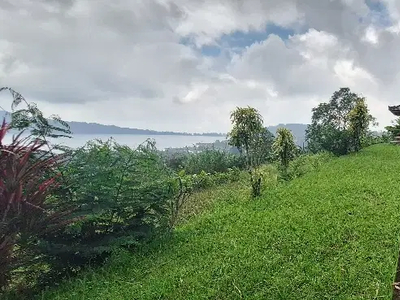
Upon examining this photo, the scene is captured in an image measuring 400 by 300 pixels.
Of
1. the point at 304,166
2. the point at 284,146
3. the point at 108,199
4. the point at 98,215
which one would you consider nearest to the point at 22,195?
the point at 98,215

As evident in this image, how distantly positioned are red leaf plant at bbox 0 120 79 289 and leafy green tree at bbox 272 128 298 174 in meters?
7.75

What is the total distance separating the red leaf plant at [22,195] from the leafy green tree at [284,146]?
305 inches

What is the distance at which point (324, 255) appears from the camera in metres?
4.35

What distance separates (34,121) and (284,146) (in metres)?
7.58

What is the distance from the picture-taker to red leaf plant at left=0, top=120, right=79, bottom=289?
3.52 metres

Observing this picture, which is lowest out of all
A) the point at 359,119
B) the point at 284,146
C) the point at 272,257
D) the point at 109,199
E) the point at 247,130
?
the point at 272,257

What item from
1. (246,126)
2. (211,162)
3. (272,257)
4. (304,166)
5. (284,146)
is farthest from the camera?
(211,162)

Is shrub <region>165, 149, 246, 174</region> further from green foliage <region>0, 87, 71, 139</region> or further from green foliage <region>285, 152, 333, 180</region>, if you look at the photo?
green foliage <region>0, 87, 71, 139</region>

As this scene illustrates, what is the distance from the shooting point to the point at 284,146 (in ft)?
36.4

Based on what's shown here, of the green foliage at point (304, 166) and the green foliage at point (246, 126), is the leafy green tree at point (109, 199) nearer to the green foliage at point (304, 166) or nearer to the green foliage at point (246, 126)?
the green foliage at point (246, 126)

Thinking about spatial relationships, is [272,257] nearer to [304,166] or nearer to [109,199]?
[109,199]

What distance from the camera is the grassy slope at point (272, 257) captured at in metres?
3.78

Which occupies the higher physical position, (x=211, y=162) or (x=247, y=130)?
(x=247, y=130)

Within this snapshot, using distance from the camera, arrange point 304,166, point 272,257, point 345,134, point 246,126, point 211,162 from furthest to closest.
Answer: point 345,134 → point 211,162 → point 304,166 → point 246,126 → point 272,257
